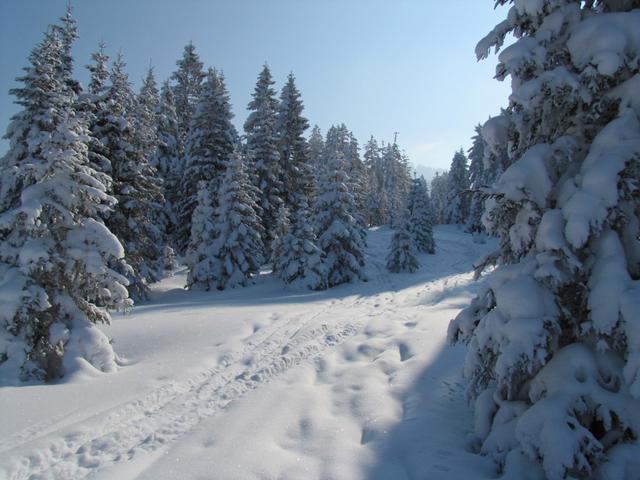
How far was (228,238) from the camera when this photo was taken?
24.1 metres

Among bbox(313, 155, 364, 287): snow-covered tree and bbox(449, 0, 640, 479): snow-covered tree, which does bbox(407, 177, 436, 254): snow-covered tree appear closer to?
bbox(313, 155, 364, 287): snow-covered tree

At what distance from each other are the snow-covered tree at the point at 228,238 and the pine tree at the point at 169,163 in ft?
38.4

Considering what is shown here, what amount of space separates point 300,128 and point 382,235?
21064 millimetres

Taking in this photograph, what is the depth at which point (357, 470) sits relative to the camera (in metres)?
5.11

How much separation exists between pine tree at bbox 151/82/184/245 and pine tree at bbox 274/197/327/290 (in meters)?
15.0

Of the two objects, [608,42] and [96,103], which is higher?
[96,103]

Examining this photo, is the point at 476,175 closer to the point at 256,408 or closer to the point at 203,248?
the point at 203,248

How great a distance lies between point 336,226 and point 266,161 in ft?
34.7

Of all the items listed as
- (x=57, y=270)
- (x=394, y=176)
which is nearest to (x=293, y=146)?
(x=57, y=270)

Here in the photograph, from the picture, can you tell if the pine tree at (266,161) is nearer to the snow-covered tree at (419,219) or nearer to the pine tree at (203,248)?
the pine tree at (203,248)

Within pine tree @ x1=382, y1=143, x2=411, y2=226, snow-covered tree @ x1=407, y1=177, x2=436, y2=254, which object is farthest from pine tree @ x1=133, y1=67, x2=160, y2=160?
pine tree @ x1=382, y1=143, x2=411, y2=226

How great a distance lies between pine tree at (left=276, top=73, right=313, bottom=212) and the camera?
35.4 metres

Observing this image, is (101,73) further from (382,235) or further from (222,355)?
(382,235)

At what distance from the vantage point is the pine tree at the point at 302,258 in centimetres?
2317
